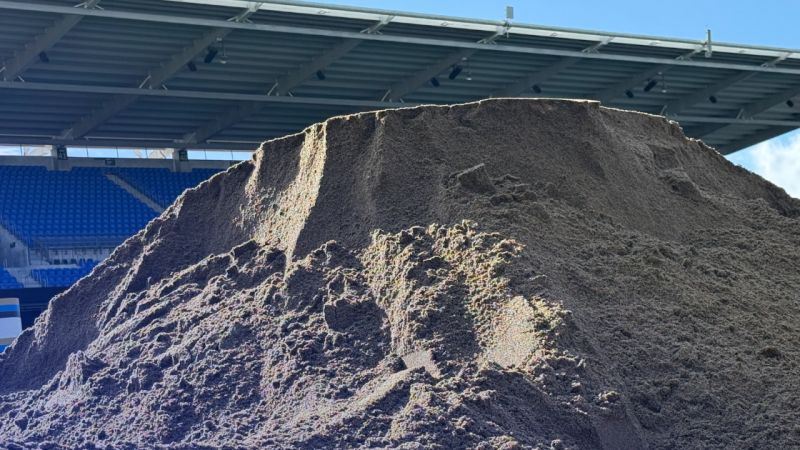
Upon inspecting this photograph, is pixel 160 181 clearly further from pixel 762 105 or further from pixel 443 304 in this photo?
pixel 443 304

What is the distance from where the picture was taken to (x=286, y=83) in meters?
23.9

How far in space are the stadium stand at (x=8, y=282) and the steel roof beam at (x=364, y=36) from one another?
610 cm

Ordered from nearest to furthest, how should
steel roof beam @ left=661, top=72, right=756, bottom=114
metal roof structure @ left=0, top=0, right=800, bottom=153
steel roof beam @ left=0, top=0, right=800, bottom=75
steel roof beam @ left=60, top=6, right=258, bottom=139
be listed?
steel roof beam @ left=0, top=0, right=800, bottom=75
metal roof structure @ left=0, top=0, right=800, bottom=153
steel roof beam @ left=60, top=6, right=258, bottom=139
steel roof beam @ left=661, top=72, right=756, bottom=114

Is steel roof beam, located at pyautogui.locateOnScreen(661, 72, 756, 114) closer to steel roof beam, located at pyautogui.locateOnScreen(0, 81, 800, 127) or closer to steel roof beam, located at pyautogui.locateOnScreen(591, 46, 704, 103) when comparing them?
steel roof beam, located at pyautogui.locateOnScreen(591, 46, 704, 103)

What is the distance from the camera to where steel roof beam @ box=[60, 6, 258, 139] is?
2094cm

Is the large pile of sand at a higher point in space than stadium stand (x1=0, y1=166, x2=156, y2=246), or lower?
lower

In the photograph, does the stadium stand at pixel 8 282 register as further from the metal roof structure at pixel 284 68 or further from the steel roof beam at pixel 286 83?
the steel roof beam at pixel 286 83

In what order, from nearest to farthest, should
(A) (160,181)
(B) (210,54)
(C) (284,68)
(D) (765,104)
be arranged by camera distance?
1. (B) (210,54)
2. (C) (284,68)
3. (A) (160,181)
4. (D) (765,104)

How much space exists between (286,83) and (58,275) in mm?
5801

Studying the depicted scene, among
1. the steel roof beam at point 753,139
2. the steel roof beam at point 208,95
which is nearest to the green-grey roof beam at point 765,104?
the steel roof beam at point 753,139

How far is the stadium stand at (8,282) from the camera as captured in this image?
22422 mm

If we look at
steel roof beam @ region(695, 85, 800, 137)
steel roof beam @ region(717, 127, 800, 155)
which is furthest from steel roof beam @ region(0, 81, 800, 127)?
steel roof beam @ region(717, 127, 800, 155)

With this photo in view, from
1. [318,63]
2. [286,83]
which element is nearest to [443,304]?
[318,63]

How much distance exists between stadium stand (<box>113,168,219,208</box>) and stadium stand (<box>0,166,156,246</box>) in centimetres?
44
